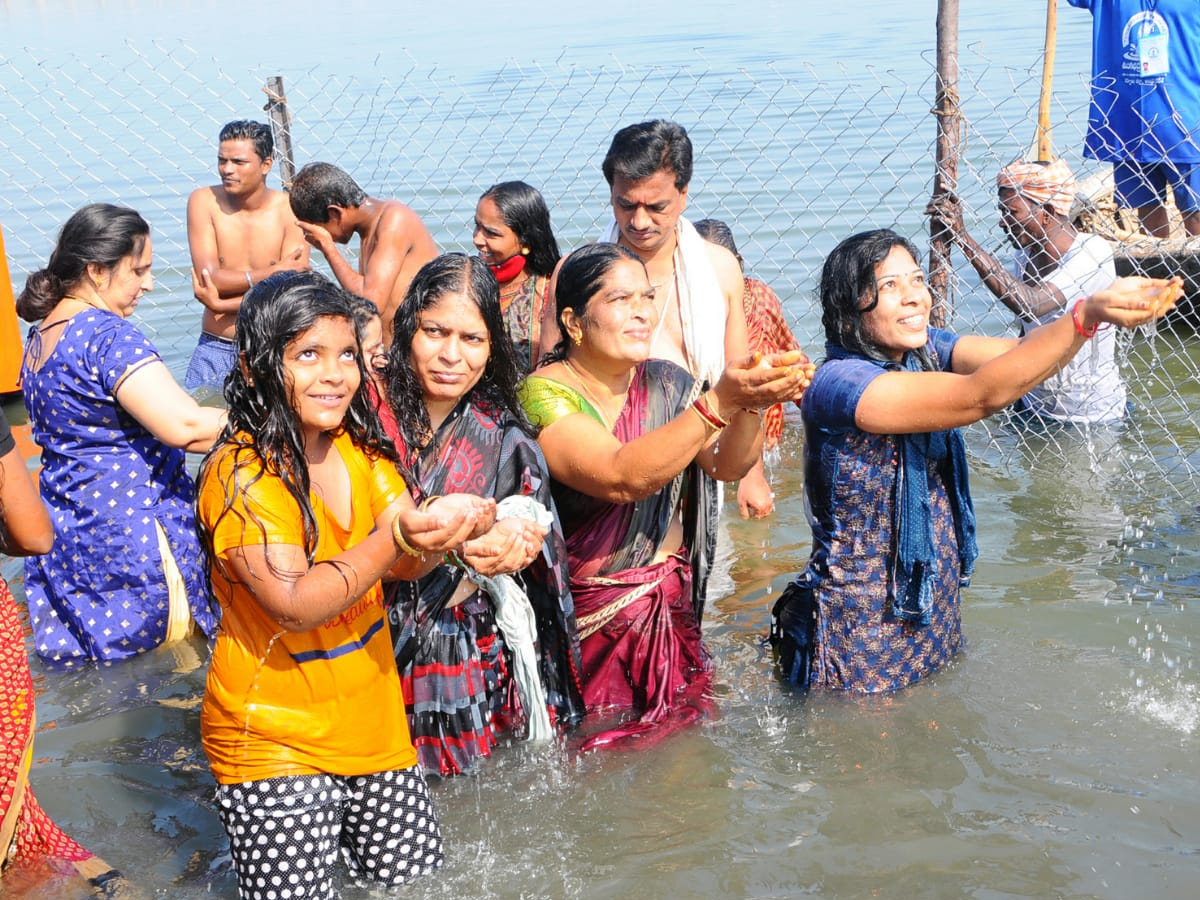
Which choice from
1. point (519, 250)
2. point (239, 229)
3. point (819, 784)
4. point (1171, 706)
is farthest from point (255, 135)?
point (1171, 706)

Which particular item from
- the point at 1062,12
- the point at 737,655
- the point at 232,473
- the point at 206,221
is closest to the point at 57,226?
the point at 206,221

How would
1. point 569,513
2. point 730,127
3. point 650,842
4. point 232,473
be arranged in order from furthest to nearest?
point 730,127, point 569,513, point 650,842, point 232,473

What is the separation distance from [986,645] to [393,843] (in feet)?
7.81

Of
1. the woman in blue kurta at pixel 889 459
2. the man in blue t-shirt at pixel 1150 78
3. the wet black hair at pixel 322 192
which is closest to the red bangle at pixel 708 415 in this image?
the woman in blue kurta at pixel 889 459

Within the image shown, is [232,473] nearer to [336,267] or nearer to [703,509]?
[703,509]

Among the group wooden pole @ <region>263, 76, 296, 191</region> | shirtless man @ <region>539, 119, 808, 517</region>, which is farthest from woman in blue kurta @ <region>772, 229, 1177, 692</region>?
wooden pole @ <region>263, 76, 296, 191</region>

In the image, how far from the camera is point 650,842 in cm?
371

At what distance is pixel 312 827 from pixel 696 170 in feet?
36.3

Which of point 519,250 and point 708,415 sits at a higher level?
point 519,250

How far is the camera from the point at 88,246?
431cm

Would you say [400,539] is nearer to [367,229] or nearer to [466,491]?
[466,491]

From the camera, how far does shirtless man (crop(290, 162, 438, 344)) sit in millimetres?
6207

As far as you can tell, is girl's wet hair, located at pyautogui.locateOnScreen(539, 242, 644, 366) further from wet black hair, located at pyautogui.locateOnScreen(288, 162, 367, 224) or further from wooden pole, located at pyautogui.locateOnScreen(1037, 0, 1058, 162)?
wooden pole, located at pyautogui.locateOnScreen(1037, 0, 1058, 162)

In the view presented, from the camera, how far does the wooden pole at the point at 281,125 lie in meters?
8.04
